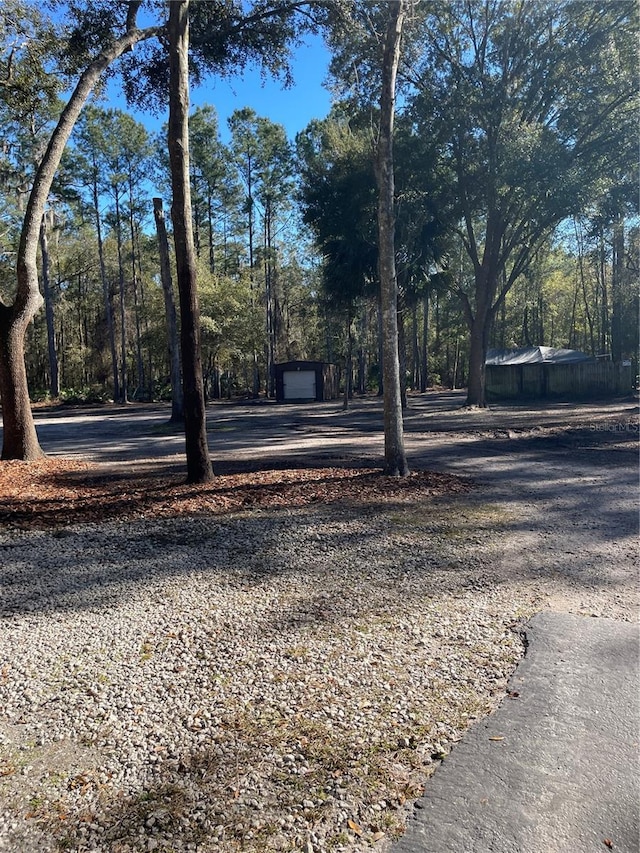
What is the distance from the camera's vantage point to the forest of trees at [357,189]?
34.7ft

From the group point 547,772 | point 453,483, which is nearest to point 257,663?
point 547,772

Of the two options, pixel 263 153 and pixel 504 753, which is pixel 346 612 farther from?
pixel 263 153

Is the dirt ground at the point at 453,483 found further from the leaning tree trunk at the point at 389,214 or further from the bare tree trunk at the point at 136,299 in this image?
the bare tree trunk at the point at 136,299

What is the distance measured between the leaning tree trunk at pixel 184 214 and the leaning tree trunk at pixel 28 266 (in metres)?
2.73

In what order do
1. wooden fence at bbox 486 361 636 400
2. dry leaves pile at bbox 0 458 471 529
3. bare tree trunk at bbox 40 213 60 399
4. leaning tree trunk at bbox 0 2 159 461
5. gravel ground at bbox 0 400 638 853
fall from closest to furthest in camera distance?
gravel ground at bbox 0 400 638 853
dry leaves pile at bbox 0 458 471 529
leaning tree trunk at bbox 0 2 159 461
wooden fence at bbox 486 361 636 400
bare tree trunk at bbox 40 213 60 399

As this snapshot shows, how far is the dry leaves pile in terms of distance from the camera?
6508mm

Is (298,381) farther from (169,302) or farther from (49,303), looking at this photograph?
(169,302)

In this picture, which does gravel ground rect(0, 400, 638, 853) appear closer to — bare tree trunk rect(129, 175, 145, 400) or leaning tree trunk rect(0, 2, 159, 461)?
leaning tree trunk rect(0, 2, 159, 461)

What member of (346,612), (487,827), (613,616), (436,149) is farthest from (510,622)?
(436,149)

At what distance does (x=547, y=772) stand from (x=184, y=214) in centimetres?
725

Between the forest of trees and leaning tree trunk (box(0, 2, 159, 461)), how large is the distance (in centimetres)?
81

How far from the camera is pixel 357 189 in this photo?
Result: 838 inches

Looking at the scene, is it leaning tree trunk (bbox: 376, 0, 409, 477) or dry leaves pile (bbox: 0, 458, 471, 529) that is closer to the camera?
dry leaves pile (bbox: 0, 458, 471, 529)

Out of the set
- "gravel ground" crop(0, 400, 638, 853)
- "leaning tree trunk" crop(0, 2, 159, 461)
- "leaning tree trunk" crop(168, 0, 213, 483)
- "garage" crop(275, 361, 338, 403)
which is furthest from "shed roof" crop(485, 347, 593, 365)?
"gravel ground" crop(0, 400, 638, 853)
